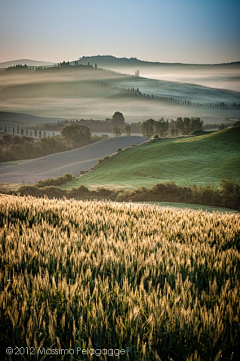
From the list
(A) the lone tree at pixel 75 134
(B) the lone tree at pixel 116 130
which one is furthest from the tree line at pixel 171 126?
(A) the lone tree at pixel 75 134

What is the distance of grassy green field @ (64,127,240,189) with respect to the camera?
30281 mm

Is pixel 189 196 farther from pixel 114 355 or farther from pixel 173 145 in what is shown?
pixel 114 355

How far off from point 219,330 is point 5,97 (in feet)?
123

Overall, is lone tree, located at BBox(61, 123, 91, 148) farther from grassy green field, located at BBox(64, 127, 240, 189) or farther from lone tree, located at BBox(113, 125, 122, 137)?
grassy green field, located at BBox(64, 127, 240, 189)

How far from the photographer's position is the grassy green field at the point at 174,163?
30.3 m

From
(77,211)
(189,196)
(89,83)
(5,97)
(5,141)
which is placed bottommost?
(189,196)

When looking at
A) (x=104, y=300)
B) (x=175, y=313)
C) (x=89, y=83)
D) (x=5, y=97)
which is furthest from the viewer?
(x=89, y=83)

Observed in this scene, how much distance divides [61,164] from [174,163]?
1614 cm

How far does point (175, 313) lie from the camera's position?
276cm

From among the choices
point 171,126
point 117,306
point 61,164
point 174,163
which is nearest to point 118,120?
point 171,126

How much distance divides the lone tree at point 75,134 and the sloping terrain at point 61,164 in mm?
1225

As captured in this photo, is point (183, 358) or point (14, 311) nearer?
point (183, 358)

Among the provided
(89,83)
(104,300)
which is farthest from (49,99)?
(104,300)

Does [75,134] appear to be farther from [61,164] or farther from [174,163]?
[174,163]
